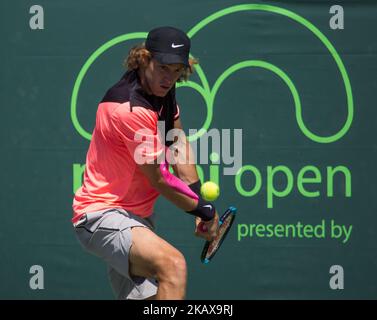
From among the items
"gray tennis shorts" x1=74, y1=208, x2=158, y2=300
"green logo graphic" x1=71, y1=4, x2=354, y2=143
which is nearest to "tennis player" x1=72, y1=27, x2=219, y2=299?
"gray tennis shorts" x1=74, y1=208, x2=158, y2=300

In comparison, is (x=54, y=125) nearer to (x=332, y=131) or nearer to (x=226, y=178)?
(x=226, y=178)

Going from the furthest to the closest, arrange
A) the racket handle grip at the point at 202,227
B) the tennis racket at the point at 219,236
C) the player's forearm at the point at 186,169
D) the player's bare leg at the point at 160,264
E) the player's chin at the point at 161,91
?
Answer: the player's forearm at the point at 186,169, the tennis racket at the point at 219,236, the racket handle grip at the point at 202,227, the player's chin at the point at 161,91, the player's bare leg at the point at 160,264

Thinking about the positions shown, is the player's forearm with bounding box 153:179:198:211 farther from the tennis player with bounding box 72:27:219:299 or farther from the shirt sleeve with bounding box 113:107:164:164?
the shirt sleeve with bounding box 113:107:164:164

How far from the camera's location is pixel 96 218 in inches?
144

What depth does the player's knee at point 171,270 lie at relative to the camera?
3.41m

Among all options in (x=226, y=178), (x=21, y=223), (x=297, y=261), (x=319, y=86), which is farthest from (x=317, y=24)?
(x=21, y=223)

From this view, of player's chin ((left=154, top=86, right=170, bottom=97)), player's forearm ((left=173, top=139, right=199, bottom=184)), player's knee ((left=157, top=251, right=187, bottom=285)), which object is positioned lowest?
player's knee ((left=157, top=251, right=187, bottom=285))

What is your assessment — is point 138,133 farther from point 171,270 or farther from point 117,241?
point 171,270

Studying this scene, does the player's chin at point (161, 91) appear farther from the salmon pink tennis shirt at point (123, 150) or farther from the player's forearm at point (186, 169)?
the player's forearm at point (186, 169)

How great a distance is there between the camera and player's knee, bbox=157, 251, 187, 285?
3.41m

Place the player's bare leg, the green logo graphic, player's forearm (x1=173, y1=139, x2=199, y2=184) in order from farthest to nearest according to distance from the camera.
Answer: the green logo graphic, player's forearm (x1=173, y1=139, x2=199, y2=184), the player's bare leg

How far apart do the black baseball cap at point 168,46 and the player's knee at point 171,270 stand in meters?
0.85

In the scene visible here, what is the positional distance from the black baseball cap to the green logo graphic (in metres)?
1.30

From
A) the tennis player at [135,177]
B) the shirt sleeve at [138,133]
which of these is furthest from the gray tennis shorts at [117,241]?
the shirt sleeve at [138,133]
